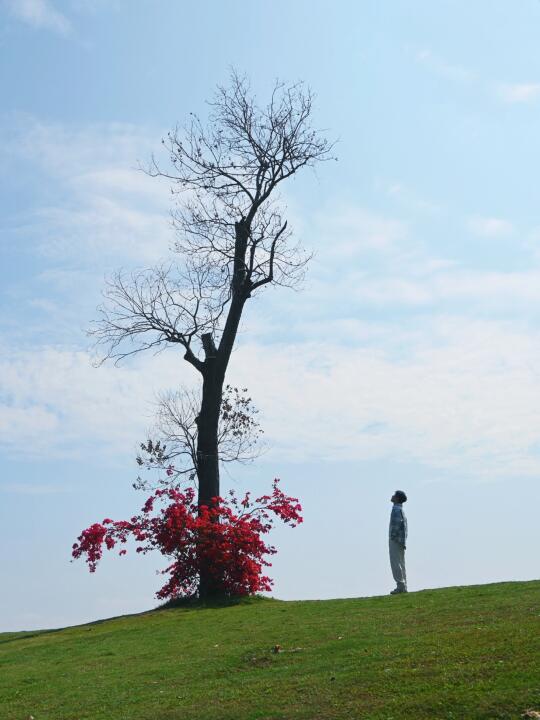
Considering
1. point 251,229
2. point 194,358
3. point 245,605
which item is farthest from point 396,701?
point 251,229

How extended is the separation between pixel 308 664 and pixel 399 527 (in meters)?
8.44

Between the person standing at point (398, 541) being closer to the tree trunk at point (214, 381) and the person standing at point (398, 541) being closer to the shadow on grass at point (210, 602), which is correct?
the shadow on grass at point (210, 602)

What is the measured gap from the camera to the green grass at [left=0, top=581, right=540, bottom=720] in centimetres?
1088

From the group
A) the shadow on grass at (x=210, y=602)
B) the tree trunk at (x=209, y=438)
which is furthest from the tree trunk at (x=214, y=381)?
the shadow on grass at (x=210, y=602)

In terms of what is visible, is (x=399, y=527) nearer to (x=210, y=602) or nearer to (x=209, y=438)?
(x=210, y=602)

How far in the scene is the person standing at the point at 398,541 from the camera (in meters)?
21.5

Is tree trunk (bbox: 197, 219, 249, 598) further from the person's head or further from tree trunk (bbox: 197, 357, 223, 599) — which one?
the person's head

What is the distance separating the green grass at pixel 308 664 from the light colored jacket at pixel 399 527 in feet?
6.26

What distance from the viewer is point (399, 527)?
21484 mm

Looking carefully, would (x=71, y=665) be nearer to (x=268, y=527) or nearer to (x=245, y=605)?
(x=245, y=605)

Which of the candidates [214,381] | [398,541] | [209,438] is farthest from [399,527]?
[214,381]

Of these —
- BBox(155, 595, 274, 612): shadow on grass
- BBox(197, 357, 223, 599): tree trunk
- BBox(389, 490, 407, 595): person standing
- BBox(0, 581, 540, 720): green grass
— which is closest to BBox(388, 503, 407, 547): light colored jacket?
BBox(389, 490, 407, 595): person standing

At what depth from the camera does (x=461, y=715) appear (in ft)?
32.6

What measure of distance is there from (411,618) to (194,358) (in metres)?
12.8
